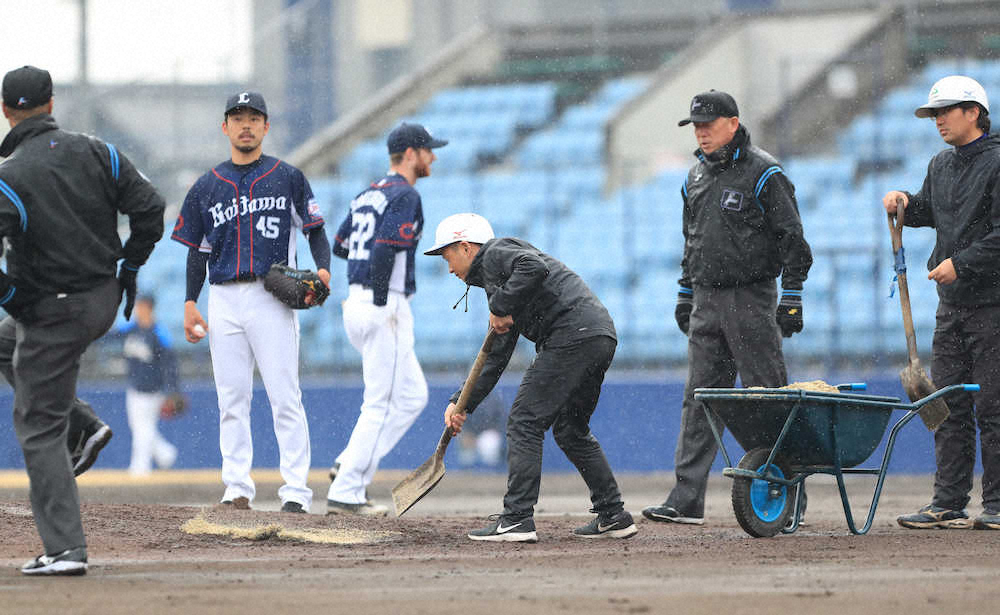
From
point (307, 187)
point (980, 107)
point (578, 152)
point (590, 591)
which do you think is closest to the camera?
point (590, 591)

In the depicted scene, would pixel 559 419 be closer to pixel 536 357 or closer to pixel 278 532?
pixel 536 357

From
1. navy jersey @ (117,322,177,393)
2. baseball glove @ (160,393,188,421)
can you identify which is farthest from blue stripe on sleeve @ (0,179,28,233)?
baseball glove @ (160,393,188,421)

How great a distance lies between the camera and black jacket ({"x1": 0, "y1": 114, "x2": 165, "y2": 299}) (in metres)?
6.00

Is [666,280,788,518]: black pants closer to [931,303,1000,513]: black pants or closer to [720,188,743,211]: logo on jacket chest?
[720,188,743,211]: logo on jacket chest

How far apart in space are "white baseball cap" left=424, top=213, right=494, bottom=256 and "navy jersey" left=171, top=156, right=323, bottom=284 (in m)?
1.40

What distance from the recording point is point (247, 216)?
8375 millimetres

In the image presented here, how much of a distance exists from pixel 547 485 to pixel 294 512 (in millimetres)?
5133

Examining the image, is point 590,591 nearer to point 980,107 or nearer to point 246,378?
point 246,378

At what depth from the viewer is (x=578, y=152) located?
21312 millimetres

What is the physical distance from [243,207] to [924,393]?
4047 millimetres

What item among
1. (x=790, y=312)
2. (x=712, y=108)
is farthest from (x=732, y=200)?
(x=790, y=312)

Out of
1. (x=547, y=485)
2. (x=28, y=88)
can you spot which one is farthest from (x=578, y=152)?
(x=28, y=88)

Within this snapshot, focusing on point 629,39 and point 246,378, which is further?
point 629,39

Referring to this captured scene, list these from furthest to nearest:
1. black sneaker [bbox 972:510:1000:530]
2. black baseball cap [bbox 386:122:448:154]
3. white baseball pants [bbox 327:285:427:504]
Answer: black baseball cap [bbox 386:122:448:154]
white baseball pants [bbox 327:285:427:504]
black sneaker [bbox 972:510:1000:530]
